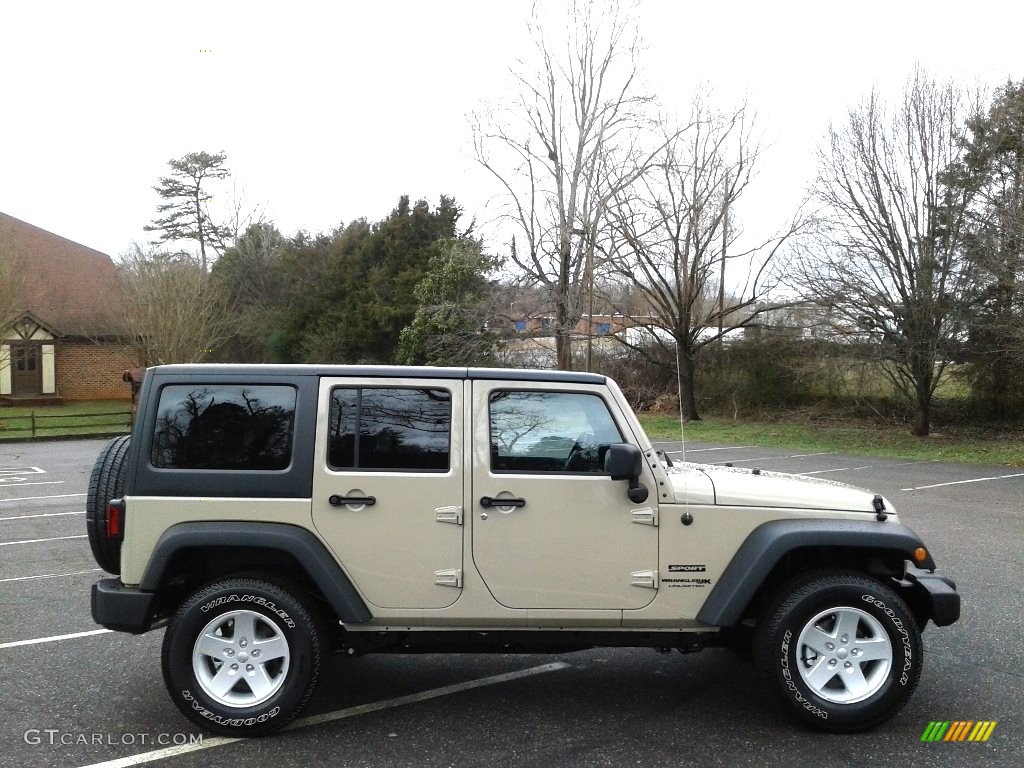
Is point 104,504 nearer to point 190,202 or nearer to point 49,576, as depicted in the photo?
point 49,576

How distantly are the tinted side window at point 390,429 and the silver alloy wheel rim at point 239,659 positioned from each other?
90cm

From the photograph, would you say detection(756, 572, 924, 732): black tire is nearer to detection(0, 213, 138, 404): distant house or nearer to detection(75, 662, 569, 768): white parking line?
detection(75, 662, 569, 768): white parking line

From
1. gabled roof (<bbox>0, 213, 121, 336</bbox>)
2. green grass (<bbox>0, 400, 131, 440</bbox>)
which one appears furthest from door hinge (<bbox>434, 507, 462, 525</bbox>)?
gabled roof (<bbox>0, 213, 121, 336</bbox>)

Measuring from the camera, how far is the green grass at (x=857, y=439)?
20.2 m

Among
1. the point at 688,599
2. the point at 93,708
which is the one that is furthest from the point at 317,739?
the point at 688,599

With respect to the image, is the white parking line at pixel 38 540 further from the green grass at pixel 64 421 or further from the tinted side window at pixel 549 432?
the green grass at pixel 64 421

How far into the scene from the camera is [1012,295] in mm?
20141

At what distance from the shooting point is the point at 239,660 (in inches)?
169

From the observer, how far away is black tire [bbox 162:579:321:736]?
4207 millimetres

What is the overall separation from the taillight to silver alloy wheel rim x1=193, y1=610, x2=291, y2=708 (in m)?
0.68

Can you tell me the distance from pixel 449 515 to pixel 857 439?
72.8 feet

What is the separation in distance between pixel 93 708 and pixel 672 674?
10.8ft

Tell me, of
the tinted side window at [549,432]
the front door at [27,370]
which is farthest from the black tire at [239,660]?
the front door at [27,370]

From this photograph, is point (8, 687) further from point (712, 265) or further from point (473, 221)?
point (473, 221)
